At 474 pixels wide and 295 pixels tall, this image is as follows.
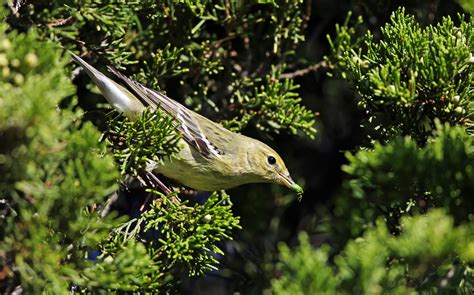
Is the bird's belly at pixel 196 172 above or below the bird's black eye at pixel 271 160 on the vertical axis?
above

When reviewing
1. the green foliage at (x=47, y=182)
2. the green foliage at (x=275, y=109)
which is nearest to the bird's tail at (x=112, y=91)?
the green foliage at (x=275, y=109)

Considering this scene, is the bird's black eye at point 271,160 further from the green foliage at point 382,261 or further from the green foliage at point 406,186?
the green foliage at point 382,261

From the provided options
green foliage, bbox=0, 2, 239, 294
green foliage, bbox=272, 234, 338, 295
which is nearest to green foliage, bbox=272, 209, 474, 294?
green foliage, bbox=272, 234, 338, 295

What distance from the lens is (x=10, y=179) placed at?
1.88m

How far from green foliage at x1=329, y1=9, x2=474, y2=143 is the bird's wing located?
951 mm

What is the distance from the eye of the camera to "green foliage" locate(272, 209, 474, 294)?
1761 millimetres

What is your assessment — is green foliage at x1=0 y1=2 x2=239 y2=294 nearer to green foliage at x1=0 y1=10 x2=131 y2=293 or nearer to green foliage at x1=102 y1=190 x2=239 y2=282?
green foliage at x1=0 y1=10 x2=131 y2=293

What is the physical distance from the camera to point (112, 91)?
3277 mm

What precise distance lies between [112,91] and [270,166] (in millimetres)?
1248

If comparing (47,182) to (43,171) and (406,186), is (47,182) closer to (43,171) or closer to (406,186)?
(43,171)

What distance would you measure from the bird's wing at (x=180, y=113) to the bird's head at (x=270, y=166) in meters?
0.26

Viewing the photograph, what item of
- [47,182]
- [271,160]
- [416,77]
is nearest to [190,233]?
[47,182]

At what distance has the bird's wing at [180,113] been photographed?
3.33 metres

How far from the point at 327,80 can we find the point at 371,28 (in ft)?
1.81
